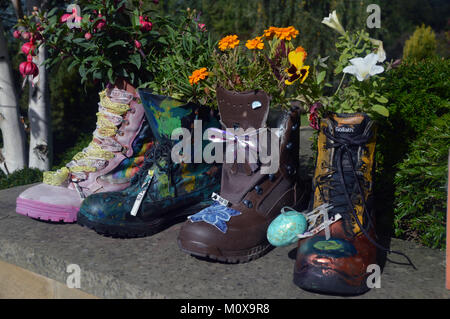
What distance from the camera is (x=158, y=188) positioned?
219 centimetres

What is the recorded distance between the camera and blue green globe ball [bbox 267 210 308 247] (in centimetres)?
182

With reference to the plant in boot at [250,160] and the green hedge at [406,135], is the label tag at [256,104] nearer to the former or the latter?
the plant in boot at [250,160]

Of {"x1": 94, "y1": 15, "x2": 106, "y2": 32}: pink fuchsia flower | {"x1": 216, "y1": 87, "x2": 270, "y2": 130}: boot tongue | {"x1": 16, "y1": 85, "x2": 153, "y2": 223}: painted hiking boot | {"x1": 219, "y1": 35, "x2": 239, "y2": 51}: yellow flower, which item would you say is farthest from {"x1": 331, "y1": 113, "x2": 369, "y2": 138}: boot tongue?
{"x1": 94, "y1": 15, "x2": 106, "y2": 32}: pink fuchsia flower

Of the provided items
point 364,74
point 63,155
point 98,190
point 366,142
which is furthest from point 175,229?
point 63,155

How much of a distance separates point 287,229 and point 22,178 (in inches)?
125

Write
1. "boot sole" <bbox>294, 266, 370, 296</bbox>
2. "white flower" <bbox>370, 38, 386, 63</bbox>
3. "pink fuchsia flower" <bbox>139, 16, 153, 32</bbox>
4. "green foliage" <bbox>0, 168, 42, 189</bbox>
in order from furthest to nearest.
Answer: "green foliage" <bbox>0, 168, 42, 189</bbox>, "pink fuchsia flower" <bbox>139, 16, 153, 32</bbox>, "white flower" <bbox>370, 38, 386, 63</bbox>, "boot sole" <bbox>294, 266, 370, 296</bbox>

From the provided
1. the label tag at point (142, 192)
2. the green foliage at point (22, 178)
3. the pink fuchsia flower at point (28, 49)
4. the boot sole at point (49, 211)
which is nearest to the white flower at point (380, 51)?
the label tag at point (142, 192)

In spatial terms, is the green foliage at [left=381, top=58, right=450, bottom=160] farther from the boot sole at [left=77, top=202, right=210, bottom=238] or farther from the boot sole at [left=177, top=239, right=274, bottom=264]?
the boot sole at [left=77, top=202, right=210, bottom=238]

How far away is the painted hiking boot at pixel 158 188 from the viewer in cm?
212

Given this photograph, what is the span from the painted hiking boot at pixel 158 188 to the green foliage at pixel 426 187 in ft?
3.07

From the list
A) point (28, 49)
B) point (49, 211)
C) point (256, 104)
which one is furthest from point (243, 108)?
point (28, 49)

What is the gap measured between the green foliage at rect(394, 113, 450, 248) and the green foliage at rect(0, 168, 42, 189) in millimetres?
3230
